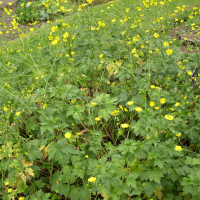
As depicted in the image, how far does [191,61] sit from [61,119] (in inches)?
60.0

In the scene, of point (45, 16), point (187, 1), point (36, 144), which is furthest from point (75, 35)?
point (45, 16)

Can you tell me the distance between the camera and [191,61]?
2195mm

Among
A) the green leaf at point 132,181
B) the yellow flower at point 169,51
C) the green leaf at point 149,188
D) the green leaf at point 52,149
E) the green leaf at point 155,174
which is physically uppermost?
the yellow flower at point 169,51

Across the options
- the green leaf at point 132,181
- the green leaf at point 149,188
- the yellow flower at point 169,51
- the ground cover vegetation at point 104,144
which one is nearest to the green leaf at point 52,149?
the ground cover vegetation at point 104,144

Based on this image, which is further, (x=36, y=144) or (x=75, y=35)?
(x=75, y=35)

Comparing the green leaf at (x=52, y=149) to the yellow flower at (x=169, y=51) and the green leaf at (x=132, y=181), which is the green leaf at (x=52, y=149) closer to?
the green leaf at (x=132, y=181)

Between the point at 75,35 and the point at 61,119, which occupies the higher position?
the point at 75,35

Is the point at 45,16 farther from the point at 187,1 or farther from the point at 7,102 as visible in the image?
the point at 7,102

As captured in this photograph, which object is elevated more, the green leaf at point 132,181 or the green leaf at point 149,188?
the green leaf at point 132,181

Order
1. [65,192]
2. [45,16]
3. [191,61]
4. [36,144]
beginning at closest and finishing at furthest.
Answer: [65,192] < [36,144] < [191,61] < [45,16]

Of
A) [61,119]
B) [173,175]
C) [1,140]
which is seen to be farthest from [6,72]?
[173,175]

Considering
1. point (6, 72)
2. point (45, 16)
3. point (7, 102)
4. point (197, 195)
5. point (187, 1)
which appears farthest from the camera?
point (45, 16)

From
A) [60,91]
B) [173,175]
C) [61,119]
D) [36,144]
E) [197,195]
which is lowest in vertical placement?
[197,195]

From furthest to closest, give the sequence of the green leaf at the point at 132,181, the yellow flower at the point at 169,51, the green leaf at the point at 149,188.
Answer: the yellow flower at the point at 169,51, the green leaf at the point at 149,188, the green leaf at the point at 132,181
